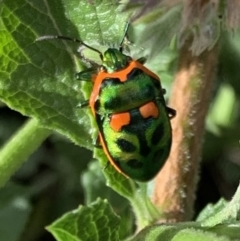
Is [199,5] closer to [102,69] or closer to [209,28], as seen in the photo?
[209,28]

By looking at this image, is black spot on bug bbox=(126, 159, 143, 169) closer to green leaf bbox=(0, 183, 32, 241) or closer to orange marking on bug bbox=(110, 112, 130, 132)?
orange marking on bug bbox=(110, 112, 130, 132)

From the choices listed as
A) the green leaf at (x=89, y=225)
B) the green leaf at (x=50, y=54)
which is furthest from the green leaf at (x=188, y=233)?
the green leaf at (x=50, y=54)

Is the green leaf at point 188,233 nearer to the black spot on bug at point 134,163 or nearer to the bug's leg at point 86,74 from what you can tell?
the black spot on bug at point 134,163

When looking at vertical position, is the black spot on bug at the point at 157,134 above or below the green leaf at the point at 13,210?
above

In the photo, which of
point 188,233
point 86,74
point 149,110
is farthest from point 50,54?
point 188,233

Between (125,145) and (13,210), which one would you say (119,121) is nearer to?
(125,145)
